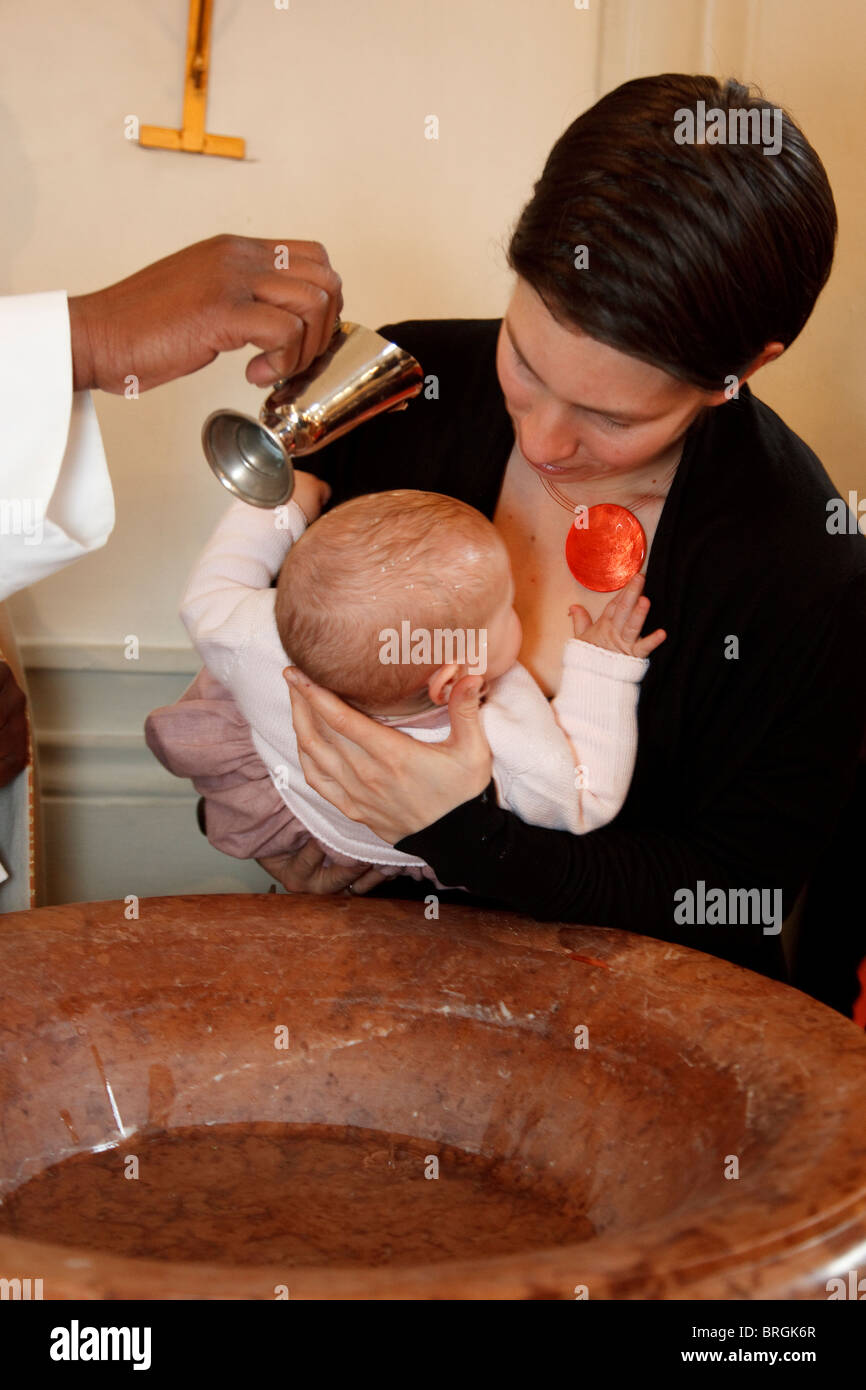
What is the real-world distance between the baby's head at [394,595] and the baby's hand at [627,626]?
15 cm

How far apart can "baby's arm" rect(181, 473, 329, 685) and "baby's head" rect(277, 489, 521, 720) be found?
0.40ft

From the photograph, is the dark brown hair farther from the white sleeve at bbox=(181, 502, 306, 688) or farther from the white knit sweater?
the white sleeve at bbox=(181, 502, 306, 688)

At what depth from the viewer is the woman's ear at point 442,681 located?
1604 mm

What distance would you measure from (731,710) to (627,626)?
0.18m

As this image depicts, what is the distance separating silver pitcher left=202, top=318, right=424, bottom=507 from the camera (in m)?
1.42

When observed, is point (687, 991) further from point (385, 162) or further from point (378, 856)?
point (385, 162)

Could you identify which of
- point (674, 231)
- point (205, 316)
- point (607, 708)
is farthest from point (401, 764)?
point (674, 231)

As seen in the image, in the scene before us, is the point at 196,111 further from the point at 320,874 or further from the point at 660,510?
the point at 320,874

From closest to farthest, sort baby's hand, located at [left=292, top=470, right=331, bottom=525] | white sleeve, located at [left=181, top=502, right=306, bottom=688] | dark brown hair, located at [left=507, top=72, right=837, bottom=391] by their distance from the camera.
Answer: dark brown hair, located at [left=507, top=72, right=837, bottom=391]
white sleeve, located at [left=181, top=502, right=306, bottom=688]
baby's hand, located at [left=292, top=470, right=331, bottom=525]

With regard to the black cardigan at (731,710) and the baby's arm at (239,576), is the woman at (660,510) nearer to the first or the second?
the black cardigan at (731,710)

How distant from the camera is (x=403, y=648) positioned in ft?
5.26

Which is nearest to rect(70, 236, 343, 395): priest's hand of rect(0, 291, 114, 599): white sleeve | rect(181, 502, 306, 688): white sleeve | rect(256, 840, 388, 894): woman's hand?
rect(0, 291, 114, 599): white sleeve
